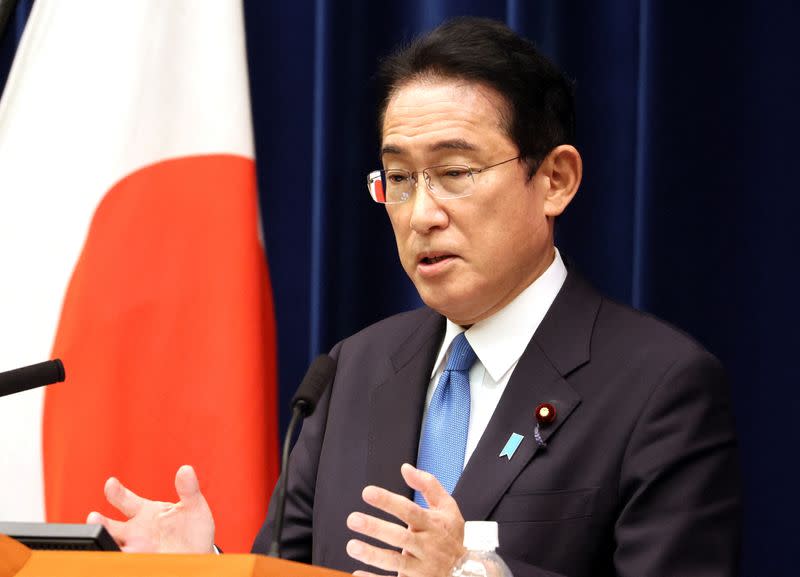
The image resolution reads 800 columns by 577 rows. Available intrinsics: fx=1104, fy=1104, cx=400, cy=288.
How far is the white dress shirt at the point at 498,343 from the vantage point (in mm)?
1940

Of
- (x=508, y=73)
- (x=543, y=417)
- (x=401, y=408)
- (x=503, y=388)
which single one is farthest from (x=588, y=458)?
(x=508, y=73)

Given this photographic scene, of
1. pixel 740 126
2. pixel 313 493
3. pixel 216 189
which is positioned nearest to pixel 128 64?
pixel 216 189

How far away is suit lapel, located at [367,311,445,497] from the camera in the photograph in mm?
1941

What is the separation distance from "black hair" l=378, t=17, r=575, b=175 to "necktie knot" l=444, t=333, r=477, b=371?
35 centimetres

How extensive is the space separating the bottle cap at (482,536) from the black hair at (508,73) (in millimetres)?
936

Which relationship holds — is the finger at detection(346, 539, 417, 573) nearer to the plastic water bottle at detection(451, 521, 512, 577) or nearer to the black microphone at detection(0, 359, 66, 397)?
the plastic water bottle at detection(451, 521, 512, 577)

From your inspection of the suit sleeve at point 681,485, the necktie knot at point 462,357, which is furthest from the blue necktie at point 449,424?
the suit sleeve at point 681,485

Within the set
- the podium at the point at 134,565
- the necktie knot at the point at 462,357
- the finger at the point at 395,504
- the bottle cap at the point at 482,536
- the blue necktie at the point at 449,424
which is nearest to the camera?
the podium at the point at 134,565

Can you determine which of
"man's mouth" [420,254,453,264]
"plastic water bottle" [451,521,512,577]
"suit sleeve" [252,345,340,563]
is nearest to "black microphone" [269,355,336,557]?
"plastic water bottle" [451,521,512,577]

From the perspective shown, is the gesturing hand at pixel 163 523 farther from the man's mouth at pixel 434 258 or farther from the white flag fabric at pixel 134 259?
the white flag fabric at pixel 134 259

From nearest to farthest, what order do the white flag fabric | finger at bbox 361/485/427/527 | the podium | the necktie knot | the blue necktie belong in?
the podium, finger at bbox 361/485/427/527, the blue necktie, the necktie knot, the white flag fabric

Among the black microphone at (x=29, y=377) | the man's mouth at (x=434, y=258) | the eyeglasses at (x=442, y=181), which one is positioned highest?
the eyeglasses at (x=442, y=181)

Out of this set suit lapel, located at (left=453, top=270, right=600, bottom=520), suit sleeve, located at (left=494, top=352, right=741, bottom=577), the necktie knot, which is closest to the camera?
suit sleeve, located at (left=494, top=352, right=741, bottom=577)

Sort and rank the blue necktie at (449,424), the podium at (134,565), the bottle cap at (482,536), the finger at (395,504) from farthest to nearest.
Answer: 1. the blue necktie at (449,424)
2. the finger at (395,504)
3. the bottle cap at (482,536)
4. the podium at (134,565)
